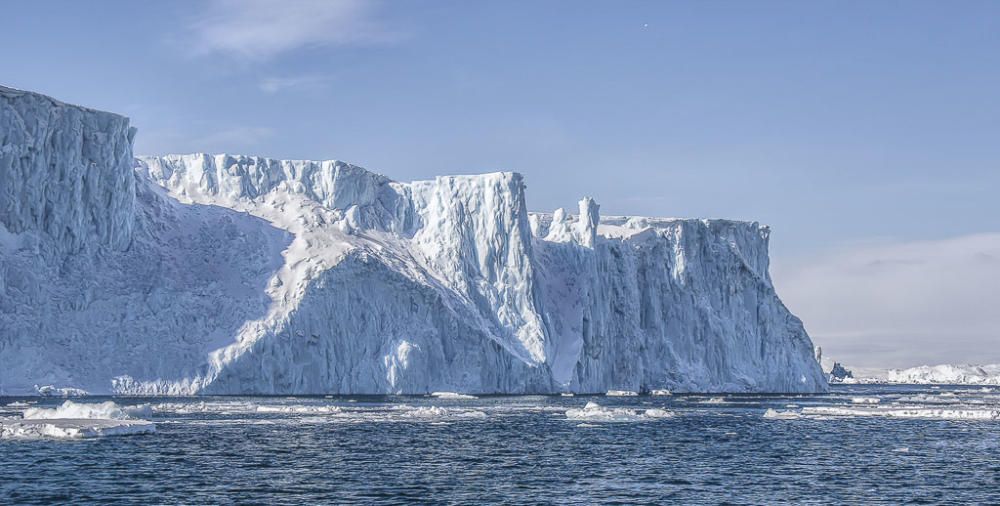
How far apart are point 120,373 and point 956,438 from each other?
169 feet

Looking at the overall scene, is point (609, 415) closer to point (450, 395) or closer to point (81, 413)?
point (81, 413)

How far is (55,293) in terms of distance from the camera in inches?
2938

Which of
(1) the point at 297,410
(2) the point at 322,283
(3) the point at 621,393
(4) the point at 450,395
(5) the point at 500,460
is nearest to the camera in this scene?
(5) the point at 500,460

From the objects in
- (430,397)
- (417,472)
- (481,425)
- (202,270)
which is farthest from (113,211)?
(417,472)

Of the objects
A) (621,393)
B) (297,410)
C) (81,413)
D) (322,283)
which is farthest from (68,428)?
(621,393)

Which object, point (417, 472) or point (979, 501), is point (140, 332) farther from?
point (979, 501)

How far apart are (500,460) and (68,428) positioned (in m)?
17.2

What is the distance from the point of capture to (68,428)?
140 feet

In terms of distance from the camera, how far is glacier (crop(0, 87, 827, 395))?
246 ft

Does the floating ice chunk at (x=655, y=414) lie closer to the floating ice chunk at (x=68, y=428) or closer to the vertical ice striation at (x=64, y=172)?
the floating ice chunk at (x=68, y=428)

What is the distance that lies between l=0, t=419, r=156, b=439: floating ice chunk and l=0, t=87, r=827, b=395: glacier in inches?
1103

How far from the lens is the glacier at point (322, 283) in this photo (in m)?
74.9

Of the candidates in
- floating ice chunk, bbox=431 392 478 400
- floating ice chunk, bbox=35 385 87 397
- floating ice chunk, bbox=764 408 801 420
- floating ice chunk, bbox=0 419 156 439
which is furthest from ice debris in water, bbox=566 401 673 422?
floating ice chunk, bbox=35 385 87 397

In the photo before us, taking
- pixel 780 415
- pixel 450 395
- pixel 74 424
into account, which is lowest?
pixel 74 424
